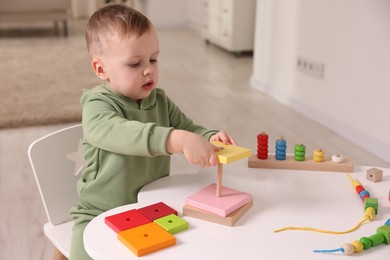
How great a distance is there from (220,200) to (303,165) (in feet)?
1.04

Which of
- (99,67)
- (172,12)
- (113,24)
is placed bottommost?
(172,12)

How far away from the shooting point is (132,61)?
1.20 m

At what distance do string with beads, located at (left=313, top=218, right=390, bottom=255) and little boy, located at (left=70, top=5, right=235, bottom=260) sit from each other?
41 centimetres

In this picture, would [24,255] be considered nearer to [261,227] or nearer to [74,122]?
[261,227]

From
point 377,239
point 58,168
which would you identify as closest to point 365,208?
point 377,239

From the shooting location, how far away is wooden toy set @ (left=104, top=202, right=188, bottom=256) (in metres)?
0.92

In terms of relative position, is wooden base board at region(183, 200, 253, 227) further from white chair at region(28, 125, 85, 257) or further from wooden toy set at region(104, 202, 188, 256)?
white chair at region(28, 125, 85, 257)

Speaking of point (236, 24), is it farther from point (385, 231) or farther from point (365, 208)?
point (385, 231)

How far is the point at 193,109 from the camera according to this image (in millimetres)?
3547

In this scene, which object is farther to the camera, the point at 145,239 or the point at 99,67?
the point at 99,67

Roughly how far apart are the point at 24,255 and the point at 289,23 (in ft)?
7.73

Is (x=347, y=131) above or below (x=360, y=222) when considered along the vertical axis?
below

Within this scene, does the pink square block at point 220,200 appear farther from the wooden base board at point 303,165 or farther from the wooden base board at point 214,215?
the wooden base board at point 303,165

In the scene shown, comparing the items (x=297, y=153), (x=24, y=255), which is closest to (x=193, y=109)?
(x=24, y=255)
